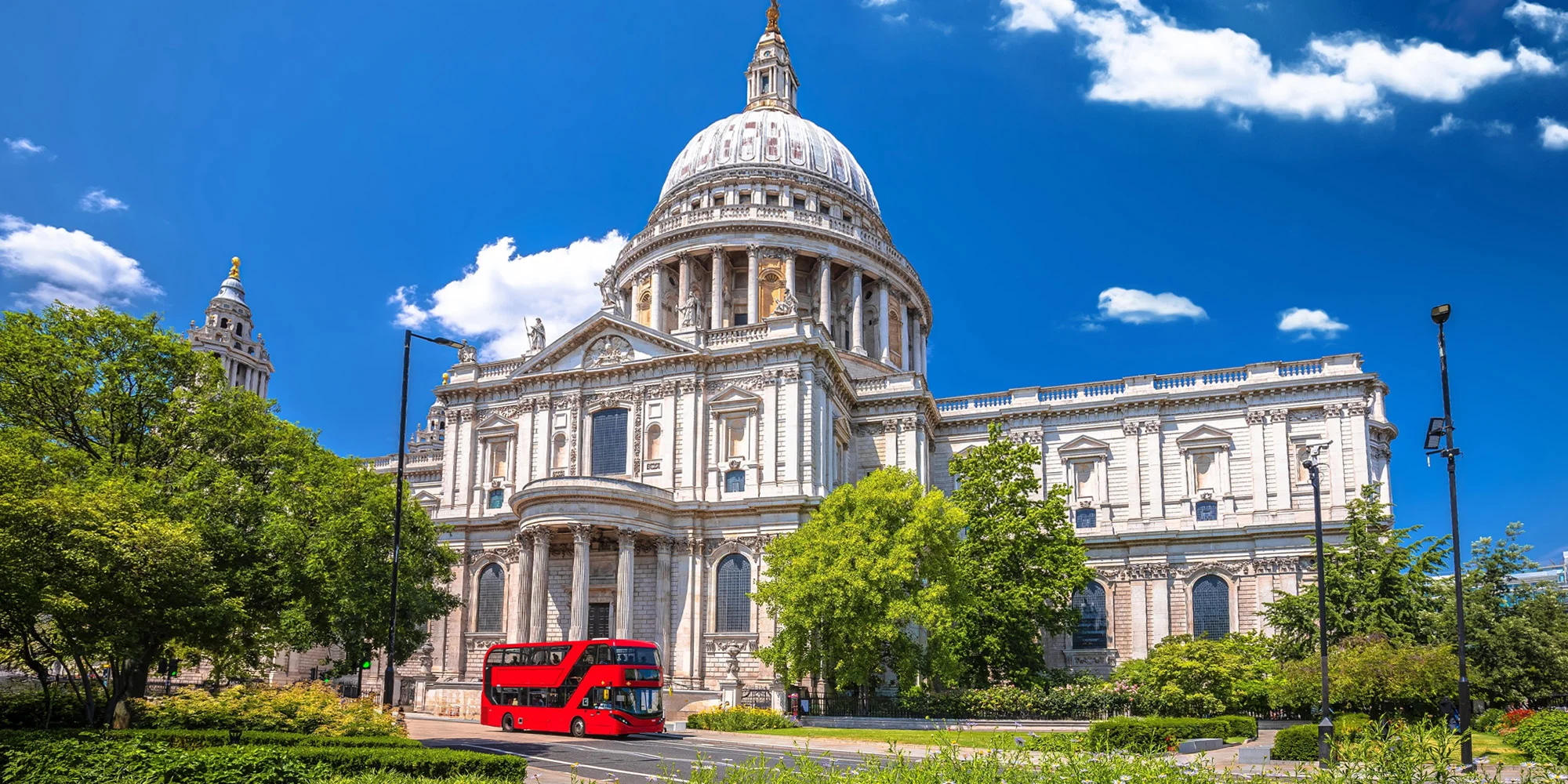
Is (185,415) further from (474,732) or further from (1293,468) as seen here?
(1293,468)

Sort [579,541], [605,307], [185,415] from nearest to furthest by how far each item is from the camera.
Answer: [185,415]
[579,541]
[605,307]

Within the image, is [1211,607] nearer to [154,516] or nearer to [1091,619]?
[1091,619]

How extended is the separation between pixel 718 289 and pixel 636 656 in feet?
124

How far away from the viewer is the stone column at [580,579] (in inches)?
1976

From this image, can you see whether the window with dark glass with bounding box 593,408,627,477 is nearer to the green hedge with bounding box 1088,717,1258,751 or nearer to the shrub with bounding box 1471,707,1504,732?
the green hedge with bounding box 1088,717,1258,751

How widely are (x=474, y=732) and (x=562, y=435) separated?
22.1 metres

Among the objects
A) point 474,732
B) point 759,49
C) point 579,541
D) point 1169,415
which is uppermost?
point 759,49

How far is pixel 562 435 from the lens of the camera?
58625 mm

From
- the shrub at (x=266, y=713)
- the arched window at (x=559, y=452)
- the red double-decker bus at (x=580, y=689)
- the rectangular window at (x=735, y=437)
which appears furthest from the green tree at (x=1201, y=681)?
the arched window at (x=559, y=452)

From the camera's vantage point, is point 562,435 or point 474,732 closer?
point 474,732

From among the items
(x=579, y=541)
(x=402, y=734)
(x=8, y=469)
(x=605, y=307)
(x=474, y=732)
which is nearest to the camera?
(x=8, y=469)

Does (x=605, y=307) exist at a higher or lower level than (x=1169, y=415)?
higher

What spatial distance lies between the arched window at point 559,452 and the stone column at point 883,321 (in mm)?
25242

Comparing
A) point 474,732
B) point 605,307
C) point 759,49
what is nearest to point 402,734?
point 474,732
